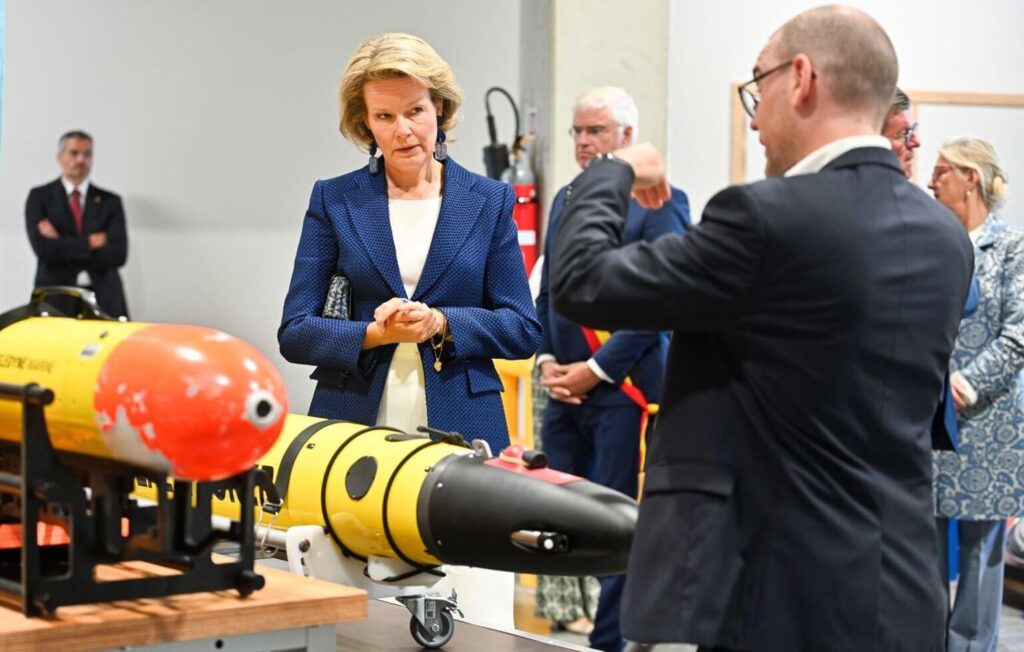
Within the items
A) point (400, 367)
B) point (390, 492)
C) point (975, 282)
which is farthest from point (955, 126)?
point (390, 492)

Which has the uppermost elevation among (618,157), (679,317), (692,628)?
(618,157)

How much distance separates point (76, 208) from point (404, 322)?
5652 millimetres

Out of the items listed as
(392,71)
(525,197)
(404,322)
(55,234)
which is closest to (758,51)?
(525,197)

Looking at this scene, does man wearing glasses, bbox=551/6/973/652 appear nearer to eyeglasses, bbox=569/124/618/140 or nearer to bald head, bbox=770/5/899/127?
bald head, bbox=770/5/899/127

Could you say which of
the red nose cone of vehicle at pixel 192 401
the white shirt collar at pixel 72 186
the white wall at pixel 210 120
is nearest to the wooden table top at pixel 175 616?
the red nose cone of vehicle at pixel 192 401

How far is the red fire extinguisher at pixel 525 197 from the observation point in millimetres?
6570

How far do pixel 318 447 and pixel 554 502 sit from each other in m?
0.49

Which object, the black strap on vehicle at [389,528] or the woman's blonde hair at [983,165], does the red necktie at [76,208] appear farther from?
the black strap on vehicle at [389,528]

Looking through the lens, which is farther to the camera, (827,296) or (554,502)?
(554,502)

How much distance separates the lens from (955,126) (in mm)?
7352

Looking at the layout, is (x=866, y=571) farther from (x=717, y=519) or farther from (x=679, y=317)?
(x=679, y=317)

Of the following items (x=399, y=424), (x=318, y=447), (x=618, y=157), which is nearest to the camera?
(x=618, y=157)

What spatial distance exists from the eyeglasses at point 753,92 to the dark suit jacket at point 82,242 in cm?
617

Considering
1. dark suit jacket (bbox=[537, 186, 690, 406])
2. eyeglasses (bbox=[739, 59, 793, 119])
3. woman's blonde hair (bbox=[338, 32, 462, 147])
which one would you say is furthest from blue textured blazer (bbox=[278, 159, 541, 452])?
dark suit jacket (bbox=[537, 186, 690, 406])
